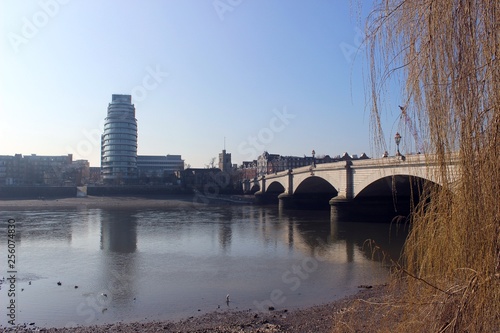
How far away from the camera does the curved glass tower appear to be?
83.8 meters

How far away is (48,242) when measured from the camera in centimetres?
1872

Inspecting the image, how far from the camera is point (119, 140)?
276 feet

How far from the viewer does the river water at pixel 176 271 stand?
28.8 feet

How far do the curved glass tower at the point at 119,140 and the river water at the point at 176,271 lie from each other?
63.6 metres

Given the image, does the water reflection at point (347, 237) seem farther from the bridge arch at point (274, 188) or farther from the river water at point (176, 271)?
the bridge arch at point (274, 188)

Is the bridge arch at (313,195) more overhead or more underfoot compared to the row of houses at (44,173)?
more underfoot

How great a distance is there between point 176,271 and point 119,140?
2997 inches

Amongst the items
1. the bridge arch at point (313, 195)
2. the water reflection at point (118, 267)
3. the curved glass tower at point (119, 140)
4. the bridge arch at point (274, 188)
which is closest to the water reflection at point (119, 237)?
the water reflection at point (118, 267)

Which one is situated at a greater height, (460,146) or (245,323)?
(460,146)

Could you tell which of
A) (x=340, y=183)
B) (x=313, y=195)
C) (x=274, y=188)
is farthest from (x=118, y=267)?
(x=274, y=188)

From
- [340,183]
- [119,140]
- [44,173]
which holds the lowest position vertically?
[340,183]

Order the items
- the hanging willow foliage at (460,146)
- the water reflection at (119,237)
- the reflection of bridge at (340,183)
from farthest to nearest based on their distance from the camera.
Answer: the reflection of bridge at (340,183) < the water reflection at (119,237) < the hanging willow foliage at (460,146)

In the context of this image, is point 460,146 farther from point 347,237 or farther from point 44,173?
point 44,173

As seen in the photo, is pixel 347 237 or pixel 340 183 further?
pixel 340 183
